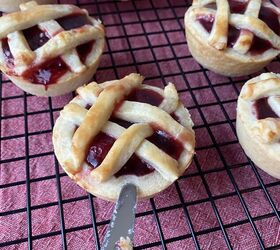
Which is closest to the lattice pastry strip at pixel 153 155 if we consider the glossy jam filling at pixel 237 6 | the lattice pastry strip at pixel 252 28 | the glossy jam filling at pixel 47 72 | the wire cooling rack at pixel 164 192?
the wire cooling rack at pixel 164 192

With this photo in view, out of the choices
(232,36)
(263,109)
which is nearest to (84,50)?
(232,36)

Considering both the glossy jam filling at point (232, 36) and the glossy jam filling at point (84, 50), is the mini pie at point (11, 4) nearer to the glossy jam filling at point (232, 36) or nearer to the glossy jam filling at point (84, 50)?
the glossy jam filling at point (84, 50)

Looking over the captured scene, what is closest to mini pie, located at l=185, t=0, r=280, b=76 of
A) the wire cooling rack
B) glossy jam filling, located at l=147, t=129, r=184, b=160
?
the wire cooling rack

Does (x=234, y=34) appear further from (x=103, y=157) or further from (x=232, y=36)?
(x=103, y=157)

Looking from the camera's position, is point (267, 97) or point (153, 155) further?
point (267, 97)

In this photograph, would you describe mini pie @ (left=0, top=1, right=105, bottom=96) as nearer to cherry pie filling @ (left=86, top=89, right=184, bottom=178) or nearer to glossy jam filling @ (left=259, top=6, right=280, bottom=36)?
cherry pie filling @ (left=86, top=89, right=184, bottom=178)

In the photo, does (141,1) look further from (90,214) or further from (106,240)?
(106,240)

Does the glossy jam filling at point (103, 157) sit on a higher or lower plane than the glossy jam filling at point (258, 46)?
lower

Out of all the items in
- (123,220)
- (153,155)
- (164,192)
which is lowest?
(164,192)
